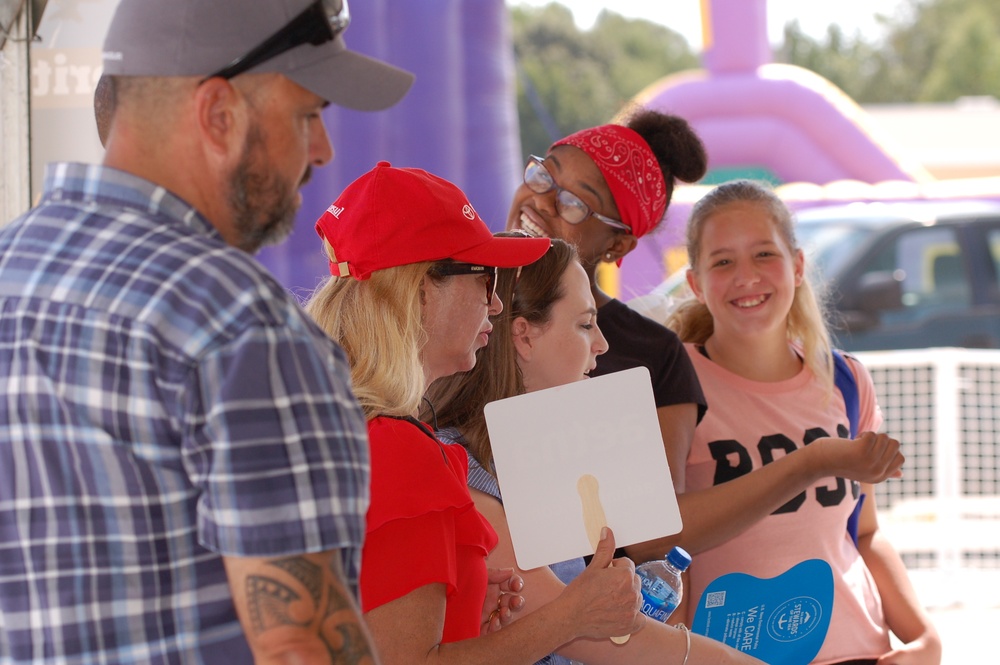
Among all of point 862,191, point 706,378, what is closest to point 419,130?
point 706,378

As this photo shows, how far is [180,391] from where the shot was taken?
3.51ft

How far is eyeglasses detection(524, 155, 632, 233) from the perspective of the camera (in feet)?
8.59

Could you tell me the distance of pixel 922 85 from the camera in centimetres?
4603

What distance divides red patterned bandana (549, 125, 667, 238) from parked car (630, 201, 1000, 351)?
431 centimetres

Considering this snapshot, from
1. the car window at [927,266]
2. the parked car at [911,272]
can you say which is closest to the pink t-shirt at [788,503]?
the parked car at [911,272]

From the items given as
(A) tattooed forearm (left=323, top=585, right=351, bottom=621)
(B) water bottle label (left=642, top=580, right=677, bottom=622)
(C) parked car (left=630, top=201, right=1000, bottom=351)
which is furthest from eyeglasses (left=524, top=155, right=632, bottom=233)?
(C) parked car (left=630, top=201, right=1000, bottom=351)

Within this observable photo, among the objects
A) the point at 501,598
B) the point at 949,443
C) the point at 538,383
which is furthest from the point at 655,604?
the point at 949,443

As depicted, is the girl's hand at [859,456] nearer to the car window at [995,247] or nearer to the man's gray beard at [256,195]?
the man's gray beard at [256,195]

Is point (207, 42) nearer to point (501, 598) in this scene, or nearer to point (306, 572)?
point (306, 572)

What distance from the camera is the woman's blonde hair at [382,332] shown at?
168cm

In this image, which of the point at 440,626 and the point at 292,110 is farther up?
the point at 292,110

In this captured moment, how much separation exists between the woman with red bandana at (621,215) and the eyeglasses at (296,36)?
4.49ft

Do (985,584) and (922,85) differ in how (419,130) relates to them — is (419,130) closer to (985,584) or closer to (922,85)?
(985,584)

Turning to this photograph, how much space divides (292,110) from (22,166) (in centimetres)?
146
